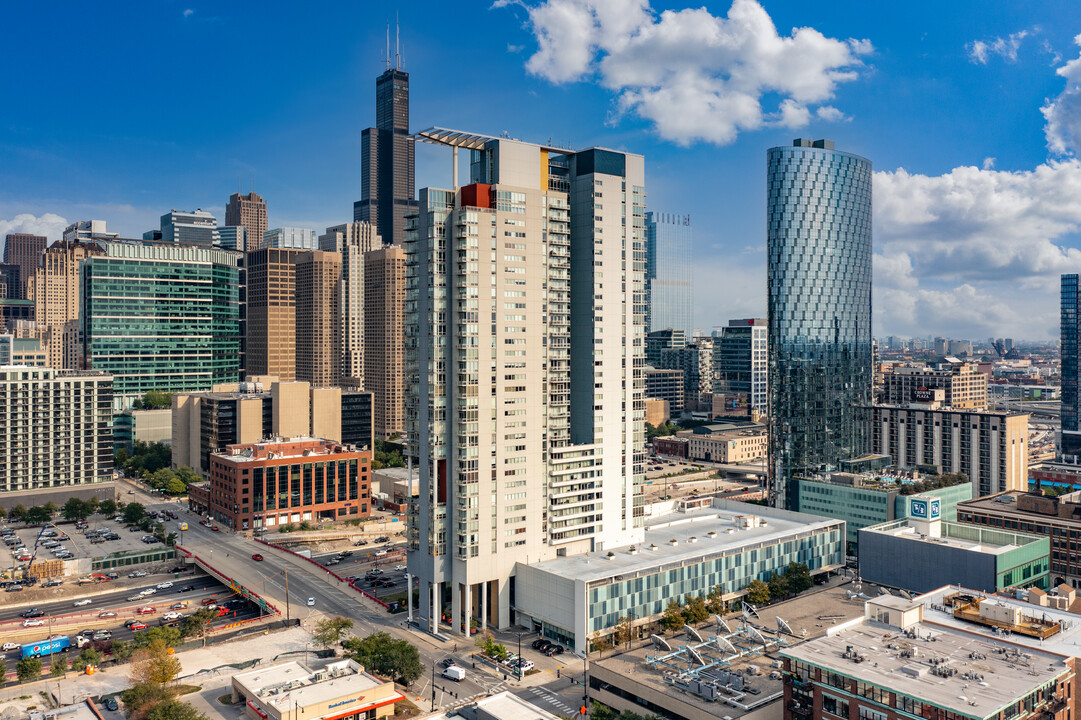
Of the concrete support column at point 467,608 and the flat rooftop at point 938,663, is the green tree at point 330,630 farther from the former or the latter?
the flat rooftop at point 938,663

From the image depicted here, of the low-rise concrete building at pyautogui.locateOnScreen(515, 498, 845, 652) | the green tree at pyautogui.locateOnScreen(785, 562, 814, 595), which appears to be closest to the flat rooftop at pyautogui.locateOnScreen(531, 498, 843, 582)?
the low-rise concrete building at pyautogui.locateOnScreen(515, 498, 845, 652)

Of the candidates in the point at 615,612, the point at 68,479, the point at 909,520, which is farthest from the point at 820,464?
the point at 68,479

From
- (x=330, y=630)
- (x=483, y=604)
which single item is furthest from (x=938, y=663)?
(x=330, y=630)

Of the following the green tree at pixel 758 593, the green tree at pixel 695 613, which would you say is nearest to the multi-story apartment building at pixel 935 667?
the green tree at pixel 695 613

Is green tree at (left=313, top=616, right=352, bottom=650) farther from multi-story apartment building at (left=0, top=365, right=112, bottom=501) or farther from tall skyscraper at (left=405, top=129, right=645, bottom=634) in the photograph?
multi-story apartment building at (left=0, top=365, right=112, bottom=501)

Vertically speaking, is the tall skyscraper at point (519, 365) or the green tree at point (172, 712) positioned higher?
the tall skyscraper at point (519, 365)

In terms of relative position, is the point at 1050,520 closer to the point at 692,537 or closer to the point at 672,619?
the point at 692,537
